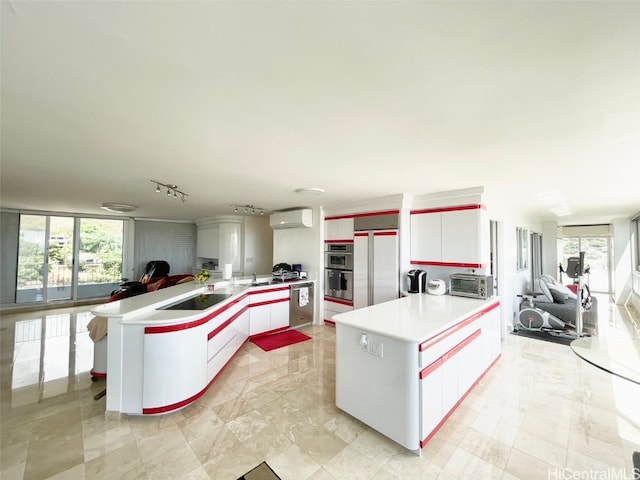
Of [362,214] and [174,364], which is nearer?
[174,364]

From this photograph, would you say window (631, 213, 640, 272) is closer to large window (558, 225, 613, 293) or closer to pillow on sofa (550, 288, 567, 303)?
large window (558, 225, 613, 293)

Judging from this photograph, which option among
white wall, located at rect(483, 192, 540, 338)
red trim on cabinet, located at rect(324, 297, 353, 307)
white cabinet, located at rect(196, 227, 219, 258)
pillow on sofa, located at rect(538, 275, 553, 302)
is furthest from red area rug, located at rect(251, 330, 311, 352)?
pillow on sofa, located at rect(538, 275, 553, 302)

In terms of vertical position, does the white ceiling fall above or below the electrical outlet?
above

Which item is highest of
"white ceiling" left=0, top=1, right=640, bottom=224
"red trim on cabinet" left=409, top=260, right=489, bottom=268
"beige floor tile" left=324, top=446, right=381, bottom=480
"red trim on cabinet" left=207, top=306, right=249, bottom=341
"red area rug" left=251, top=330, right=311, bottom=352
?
"white ceiling" left=0, top=1, right=640, bottom=224

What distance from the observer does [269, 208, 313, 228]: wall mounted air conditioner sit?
5.03 m

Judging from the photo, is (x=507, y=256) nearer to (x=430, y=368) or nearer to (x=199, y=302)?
(x=430, y=368)

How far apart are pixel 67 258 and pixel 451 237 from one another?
879 centimetres

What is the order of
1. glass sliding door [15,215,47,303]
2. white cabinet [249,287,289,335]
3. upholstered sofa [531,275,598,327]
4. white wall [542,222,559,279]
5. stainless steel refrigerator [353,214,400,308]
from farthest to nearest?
white wall [542,222,559,279] < glass sliding door [15,215,47,303] < upholstered sofa [531,275,598,327] < white cabinet [249,287,289,335] < stainless steel refrigerator [353,214,400,308]

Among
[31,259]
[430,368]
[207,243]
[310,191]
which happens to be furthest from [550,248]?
[31,259]

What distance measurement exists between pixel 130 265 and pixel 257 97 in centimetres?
776

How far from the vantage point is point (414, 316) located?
7.92 feet

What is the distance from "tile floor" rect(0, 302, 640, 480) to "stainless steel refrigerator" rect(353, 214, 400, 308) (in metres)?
1.54

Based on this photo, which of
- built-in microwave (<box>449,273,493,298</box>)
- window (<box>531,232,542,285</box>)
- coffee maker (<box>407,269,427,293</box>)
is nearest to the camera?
built-in microwave (<box>449,273,493,298</box>)

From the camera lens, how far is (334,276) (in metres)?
4.93
